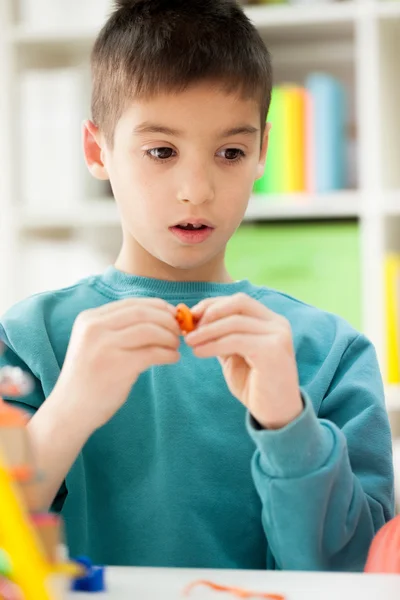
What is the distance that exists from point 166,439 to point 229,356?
20 cm

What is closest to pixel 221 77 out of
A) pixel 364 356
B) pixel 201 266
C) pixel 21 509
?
pixel 201 266

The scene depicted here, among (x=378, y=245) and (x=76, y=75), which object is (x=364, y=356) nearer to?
(x=378, y=245)

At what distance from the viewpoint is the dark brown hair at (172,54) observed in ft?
3.26

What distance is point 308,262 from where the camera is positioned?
2434 millimetres

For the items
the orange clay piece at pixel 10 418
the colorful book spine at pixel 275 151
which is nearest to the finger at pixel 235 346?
the orange clay piece at pixel 10 418

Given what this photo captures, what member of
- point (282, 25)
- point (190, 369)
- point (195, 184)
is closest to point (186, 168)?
point (195, 184)

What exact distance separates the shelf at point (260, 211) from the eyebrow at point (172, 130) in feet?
4.51

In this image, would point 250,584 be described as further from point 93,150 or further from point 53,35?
point 53,35

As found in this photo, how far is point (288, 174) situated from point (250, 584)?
1.86 meters

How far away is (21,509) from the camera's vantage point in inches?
18.4

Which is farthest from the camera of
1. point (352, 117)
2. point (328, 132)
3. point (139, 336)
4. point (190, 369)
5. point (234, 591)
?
point (352, 117)

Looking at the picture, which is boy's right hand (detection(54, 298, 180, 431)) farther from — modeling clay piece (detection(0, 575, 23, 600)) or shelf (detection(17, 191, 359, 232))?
shelf (detection(17, 191, 359, 232))

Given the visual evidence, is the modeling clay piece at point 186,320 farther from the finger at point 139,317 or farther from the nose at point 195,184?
the nose at point 195,184

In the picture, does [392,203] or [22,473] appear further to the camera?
[392,203]
